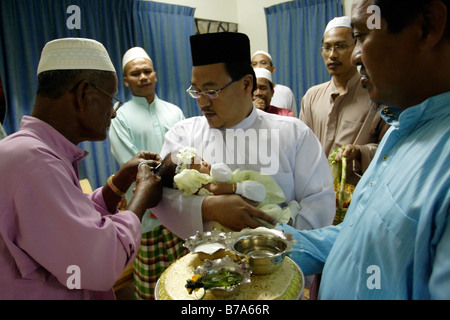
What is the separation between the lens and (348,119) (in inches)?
118

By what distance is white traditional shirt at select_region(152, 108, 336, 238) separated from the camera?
1.92 meters

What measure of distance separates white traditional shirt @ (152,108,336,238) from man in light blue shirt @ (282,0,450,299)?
2.98ft

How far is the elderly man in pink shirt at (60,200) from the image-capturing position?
3.65 feet

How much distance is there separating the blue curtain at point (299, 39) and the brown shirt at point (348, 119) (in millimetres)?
2743

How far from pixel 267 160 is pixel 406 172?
1.23 metres

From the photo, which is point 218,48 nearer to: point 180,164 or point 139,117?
point 180,164

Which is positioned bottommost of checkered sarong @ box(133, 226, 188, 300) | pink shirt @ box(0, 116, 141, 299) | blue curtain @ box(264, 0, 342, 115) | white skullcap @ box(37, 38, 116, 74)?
checkered sarong @ box(133, 226, 188, 300)

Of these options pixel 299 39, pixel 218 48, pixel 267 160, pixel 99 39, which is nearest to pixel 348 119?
pixel 267 160

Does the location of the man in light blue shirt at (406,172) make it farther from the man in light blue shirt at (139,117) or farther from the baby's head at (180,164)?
the man in light blue shirt at (139,117)

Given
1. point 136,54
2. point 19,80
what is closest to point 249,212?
point 136,54

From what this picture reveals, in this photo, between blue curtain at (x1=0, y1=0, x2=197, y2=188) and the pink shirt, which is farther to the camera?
blue curtain at (x1=0, y1=0, x2=197, y2=188)

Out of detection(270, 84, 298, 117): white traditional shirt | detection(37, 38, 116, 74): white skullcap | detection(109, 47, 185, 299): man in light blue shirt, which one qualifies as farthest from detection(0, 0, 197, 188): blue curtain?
detection(37, 38, 116, 74): white skullcap

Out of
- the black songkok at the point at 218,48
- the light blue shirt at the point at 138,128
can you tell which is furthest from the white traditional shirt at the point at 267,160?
the light blue shirt at the point at 138,128

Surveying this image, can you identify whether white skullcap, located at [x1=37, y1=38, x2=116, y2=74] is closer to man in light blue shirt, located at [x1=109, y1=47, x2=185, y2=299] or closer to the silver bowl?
the silver bowl
